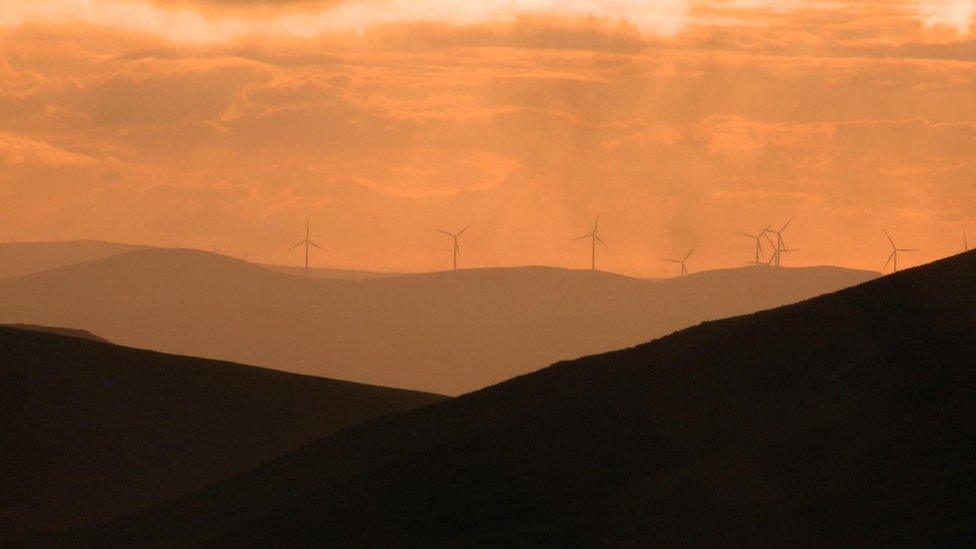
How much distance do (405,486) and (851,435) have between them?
11.0m

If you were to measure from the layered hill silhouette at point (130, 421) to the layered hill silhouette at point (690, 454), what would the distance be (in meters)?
8.70

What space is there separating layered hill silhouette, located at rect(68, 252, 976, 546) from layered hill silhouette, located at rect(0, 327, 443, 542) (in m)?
8.70

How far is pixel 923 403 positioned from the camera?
31531 millimetres

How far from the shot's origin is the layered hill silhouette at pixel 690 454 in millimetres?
28656

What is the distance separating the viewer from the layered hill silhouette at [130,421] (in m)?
53.4

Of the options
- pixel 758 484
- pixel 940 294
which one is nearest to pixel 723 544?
pixel 758 484

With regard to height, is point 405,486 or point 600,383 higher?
point 600,383

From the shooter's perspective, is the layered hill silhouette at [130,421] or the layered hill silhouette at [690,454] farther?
the layered hill silhouette at [130,421]

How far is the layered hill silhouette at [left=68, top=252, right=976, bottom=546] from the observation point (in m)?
28.7

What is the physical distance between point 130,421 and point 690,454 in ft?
107

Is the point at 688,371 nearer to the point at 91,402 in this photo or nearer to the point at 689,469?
the point at 689,469

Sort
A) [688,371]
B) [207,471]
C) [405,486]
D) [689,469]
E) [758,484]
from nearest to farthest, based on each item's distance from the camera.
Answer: [758,484]
[689,469]
[405,486]
[688,371]
[207,471]

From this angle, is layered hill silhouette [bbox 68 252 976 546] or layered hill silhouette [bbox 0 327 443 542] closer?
layered hill silhouette [bbox 68 252 976 546]

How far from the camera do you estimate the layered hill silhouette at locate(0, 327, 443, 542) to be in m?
53.4
